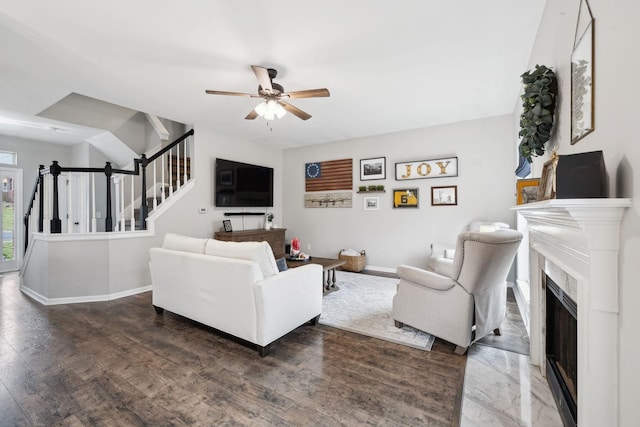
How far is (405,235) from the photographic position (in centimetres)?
519

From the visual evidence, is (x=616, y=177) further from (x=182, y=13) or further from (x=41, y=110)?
(x=41, y=110)

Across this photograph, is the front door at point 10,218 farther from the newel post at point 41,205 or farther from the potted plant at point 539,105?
the potted plant at point 539,105

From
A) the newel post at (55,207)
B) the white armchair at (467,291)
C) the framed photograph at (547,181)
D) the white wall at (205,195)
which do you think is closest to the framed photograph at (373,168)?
the white wall at (205,195)

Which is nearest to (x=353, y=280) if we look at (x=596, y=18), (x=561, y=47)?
(x=561, y=47)

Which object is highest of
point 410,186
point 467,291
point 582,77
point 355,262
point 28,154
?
point 28,154

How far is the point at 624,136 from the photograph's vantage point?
99 centimetres

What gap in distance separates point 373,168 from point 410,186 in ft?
2.63

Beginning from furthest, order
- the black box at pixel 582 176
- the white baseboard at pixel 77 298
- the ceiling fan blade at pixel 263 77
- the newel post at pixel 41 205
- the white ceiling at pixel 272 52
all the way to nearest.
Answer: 1. the newel post at pixel 41 205
2. the white baseboard at pixel 77 298
3. the ceiling fan blade at pixel 263 77
4. the white ceiling at pixel 272 52
5. the black box at pixel 582 176

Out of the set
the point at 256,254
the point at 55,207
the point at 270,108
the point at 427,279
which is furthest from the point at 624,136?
the point at 55,207

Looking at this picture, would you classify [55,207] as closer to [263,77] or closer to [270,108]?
[270,108]

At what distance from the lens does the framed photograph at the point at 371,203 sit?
5492mm

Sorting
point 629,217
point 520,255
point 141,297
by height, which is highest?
point 629,217

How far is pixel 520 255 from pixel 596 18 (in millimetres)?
3573

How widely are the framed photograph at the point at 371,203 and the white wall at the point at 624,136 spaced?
165 inches
